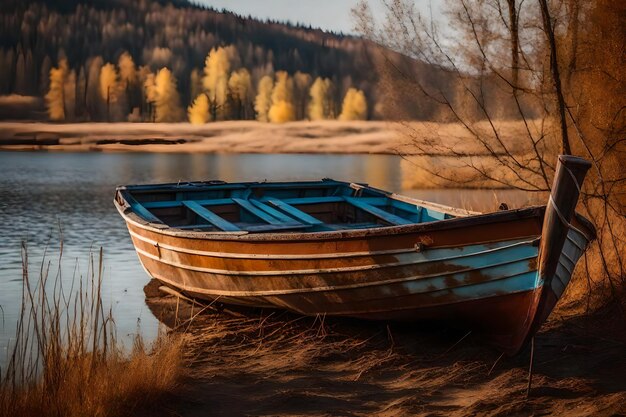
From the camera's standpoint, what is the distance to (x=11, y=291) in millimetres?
10625

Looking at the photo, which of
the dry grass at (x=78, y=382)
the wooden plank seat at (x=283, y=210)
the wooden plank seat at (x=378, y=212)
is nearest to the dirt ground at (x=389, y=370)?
the dry grass at (x=78, y=382)

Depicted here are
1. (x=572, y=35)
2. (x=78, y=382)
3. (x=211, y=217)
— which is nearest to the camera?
(x=78, y=382)

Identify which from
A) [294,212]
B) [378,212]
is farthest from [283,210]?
[378,212]

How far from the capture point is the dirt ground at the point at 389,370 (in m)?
4.98

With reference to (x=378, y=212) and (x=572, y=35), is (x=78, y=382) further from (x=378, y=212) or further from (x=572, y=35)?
(x=572, y=35)

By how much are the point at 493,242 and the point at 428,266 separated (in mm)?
588

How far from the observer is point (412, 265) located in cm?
600

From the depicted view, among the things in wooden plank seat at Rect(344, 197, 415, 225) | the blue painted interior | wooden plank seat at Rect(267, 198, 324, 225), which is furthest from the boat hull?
wooden plank seat at Rect(344, 197, 415, 225)

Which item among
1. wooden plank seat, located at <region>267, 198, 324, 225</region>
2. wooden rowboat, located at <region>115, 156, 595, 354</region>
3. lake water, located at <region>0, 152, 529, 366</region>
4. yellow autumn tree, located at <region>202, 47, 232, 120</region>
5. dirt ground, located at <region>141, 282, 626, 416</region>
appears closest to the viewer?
dirt ground, located at <region>141, 282, 626, 416</region>

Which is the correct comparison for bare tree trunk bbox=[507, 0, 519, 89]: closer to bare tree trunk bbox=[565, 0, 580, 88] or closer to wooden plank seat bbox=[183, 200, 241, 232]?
bare tree trunk bbox=[565, 0, 580, 88]

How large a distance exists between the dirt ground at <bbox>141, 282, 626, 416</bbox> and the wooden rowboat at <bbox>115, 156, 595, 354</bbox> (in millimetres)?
262

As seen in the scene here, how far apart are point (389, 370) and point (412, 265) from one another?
2.89ft

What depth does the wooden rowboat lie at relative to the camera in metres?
5.50

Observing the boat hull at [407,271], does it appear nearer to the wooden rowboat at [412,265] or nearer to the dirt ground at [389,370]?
the wooden rowboat at [412,265]
